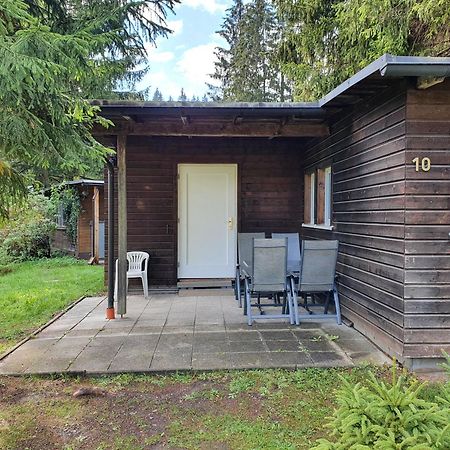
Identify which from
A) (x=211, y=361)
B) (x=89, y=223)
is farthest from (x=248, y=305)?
(x=89, y=223)

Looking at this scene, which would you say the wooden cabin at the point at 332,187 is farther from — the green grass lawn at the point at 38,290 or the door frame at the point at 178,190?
the green grass lawn at the point at 38,290

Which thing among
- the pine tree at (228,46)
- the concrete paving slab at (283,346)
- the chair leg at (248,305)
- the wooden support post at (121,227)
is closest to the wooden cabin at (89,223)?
the wooden support post at (121,227)

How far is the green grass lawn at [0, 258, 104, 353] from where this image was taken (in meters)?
4.45

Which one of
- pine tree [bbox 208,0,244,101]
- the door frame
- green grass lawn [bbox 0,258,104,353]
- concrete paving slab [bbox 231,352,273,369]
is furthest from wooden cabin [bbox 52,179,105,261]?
pine tree [bbox 208,0,244,101]

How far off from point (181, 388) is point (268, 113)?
114 inches

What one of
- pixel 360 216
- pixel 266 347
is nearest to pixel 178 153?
pixel 360 216

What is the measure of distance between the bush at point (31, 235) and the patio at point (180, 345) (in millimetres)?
7017

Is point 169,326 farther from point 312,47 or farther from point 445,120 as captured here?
point 312,47

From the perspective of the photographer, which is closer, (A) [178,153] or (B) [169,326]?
(B) [169,326]

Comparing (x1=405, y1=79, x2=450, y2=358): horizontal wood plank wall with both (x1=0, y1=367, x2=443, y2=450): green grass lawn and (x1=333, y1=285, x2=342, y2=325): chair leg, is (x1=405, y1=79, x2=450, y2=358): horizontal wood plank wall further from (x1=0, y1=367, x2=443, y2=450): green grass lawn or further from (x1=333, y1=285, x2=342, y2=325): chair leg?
(x1=333, y1=285, x2=342, y2=325): chair leg

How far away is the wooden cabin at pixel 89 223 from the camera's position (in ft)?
34.4

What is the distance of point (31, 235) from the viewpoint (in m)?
11.0

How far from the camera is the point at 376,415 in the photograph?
1.66 m

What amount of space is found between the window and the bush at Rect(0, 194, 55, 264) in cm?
781
